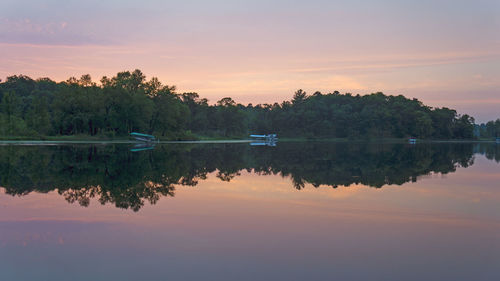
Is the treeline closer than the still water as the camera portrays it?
No

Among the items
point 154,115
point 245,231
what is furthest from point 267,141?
point 245,231

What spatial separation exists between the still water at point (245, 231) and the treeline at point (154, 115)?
Result: 2989 inches

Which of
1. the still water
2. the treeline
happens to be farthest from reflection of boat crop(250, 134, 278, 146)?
the still water

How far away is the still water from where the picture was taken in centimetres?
799

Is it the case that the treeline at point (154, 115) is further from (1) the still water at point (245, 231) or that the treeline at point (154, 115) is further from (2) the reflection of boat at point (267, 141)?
(1) the still water at point (245, 231)

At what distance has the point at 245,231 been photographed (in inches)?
430

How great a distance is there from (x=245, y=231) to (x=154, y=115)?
98332 mm

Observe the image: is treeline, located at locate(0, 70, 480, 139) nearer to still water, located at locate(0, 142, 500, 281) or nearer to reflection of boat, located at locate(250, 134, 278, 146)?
reflection of boat, located at locate(250, 134, 278, 146)

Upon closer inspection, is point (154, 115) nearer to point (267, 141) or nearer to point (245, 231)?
point (267, 141)

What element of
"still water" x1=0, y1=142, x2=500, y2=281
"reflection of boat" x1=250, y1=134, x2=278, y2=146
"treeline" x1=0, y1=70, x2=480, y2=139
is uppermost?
"treeline" x1=0, y1=70, x2=480, y2=139

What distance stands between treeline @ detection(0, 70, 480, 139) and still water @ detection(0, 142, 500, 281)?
75930 millimetres

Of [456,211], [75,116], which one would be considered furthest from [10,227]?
[75,116]

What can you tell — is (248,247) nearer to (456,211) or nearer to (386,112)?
(456,211)

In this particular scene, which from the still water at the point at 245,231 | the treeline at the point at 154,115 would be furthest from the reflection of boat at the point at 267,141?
the still water at the point at 245,231
